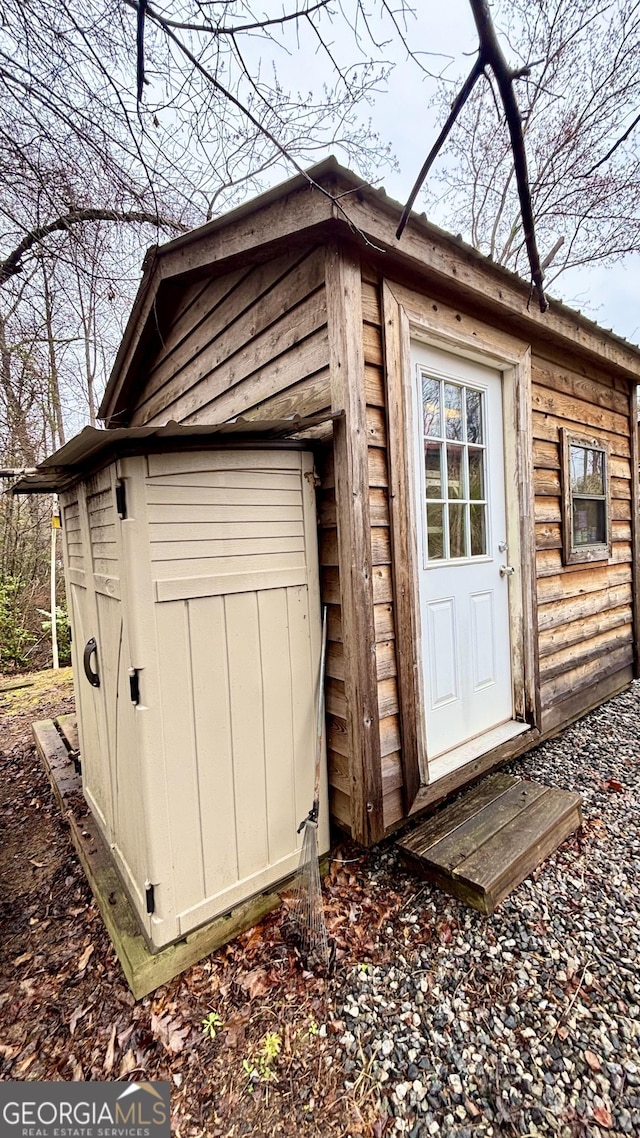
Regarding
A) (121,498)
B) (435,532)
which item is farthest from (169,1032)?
(435,532)

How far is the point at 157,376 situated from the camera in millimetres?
3707

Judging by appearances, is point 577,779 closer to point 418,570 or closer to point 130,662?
point 418,570

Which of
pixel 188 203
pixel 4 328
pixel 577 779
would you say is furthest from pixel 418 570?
pixel 4 328

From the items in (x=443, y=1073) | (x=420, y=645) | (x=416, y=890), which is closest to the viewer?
(x=443, y=1073)

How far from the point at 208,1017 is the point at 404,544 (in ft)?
5.90

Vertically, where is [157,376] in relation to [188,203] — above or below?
below

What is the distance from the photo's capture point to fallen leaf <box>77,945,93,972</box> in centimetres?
176

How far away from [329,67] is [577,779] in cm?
345

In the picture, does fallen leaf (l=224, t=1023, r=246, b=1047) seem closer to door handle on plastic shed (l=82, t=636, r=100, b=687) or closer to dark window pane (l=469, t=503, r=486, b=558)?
door handle on plastic shed (l=82, t=636, r=100, b=687)

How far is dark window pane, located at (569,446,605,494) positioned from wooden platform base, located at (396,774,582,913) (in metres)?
2.23

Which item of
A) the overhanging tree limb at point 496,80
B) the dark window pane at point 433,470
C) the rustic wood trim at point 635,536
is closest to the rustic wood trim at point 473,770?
the dark window pane at point 433,470

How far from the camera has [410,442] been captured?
226 centimetres

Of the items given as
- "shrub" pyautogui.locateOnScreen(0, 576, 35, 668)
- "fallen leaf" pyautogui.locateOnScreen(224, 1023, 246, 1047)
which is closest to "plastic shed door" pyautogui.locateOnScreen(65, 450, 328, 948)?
"fallen leaf" pyautogui.locateOnScreen(224, 1023, 246, 1047)

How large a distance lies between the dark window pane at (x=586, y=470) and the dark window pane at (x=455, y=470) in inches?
49.8
